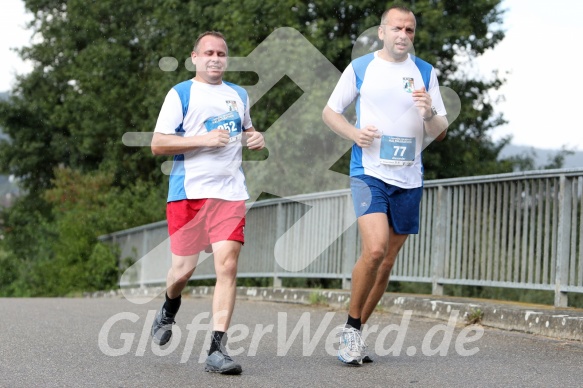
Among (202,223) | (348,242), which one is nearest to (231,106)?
(202,223)

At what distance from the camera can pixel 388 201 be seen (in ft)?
21.8

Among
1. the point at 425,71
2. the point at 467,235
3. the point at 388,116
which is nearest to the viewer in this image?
the point at 388,116

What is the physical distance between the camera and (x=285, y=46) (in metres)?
19.8

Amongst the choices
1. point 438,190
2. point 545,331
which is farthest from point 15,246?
point 545,331

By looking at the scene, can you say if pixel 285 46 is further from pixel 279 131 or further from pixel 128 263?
pixel 128 263

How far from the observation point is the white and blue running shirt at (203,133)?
6.35m

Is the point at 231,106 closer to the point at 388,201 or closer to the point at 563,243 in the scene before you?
the point at 388,201

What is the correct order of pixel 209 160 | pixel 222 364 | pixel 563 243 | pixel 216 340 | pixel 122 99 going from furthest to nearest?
pixel 122 99, pixel 563 243, pixel 209 160, pixel 216 340, pixel 222 364

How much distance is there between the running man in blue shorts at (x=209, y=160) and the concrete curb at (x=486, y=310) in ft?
9.61

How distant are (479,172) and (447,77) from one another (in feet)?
7.97

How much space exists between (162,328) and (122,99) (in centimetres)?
2954

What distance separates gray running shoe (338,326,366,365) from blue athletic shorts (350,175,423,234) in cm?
72

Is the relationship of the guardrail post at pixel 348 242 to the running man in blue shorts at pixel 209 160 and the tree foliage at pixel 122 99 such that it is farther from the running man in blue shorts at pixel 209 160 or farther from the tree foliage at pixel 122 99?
the tree foliage at pixel 122 99

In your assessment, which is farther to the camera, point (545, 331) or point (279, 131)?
point (279, 131)
